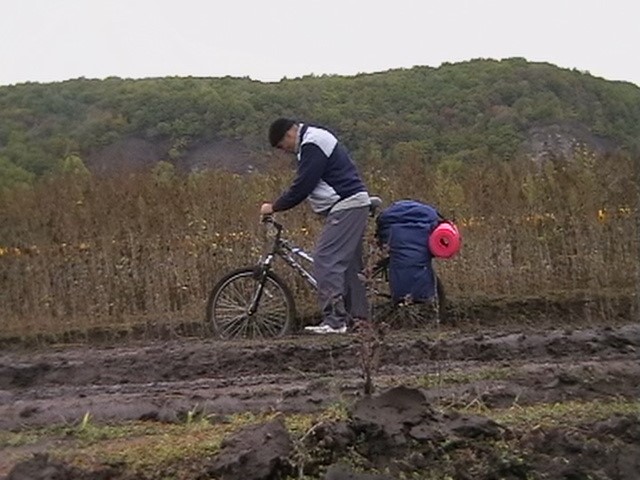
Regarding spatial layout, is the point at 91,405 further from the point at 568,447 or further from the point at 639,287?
the point at 639,287

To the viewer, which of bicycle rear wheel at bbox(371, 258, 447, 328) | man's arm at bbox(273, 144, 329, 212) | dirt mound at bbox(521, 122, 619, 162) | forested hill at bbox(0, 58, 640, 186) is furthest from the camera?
forested hill at bbox(0, 58, 640, 186)

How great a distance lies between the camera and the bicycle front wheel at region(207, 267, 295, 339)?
9039 mm

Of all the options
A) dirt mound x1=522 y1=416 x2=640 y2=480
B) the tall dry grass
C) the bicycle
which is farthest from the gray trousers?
dirt mound x1=522 y1=416 x2=640 y2=480

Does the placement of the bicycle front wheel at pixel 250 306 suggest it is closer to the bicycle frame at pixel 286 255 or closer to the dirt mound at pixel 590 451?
the bicycle frame at pixel 286 255

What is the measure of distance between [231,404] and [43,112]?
2077 cm

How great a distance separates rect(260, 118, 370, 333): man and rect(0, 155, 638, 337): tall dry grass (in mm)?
2451

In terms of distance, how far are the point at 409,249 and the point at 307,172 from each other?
1.08 meters

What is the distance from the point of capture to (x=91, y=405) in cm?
567

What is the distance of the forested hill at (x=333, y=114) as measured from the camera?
16.0 meters

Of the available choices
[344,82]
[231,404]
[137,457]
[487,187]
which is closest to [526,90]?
[344,82]

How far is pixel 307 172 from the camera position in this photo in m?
8.48

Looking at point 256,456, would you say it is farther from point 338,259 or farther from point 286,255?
point 286,255

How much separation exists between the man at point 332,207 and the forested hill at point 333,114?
408 cm

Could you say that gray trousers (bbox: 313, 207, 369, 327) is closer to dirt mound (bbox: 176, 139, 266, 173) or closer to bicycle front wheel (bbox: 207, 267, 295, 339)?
bicycle front wheel (bbox: 207, 267, 295, 339)
